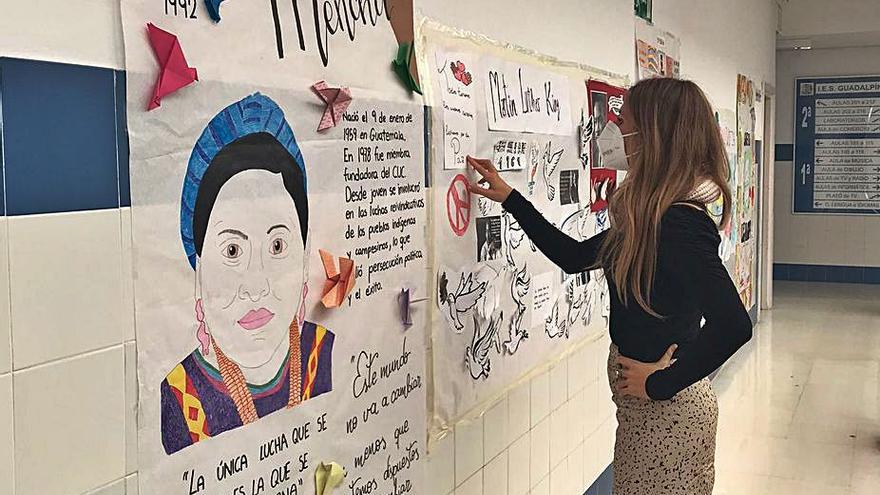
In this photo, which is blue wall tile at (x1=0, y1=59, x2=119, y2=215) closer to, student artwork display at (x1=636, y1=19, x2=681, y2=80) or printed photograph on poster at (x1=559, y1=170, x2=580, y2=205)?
printed photograph on poster at (x1=559, y1=170, x2=580, y2=205)

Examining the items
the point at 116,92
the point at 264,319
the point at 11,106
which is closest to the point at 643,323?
the point at 264,319

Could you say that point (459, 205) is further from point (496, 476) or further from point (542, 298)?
point (496, 476)

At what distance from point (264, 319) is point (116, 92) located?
0.48 m

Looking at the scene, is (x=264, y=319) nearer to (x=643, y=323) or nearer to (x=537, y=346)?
(x=643, y=323)

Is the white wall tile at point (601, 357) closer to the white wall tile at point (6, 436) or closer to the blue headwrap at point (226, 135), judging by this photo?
the blue headwrap at point (226, 135)

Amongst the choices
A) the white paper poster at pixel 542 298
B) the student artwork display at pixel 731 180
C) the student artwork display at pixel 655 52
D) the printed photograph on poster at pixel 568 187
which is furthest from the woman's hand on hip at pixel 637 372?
the student artwork display at pixel 731 180

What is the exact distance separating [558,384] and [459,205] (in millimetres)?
998

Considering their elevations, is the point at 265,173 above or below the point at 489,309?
above

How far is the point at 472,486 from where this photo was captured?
94.4 inches

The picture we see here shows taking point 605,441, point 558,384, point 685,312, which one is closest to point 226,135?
point 685,312

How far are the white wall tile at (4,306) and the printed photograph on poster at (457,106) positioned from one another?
1.23 m

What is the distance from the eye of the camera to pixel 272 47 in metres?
1.54

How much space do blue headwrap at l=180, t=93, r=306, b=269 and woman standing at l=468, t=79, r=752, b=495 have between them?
0.81m

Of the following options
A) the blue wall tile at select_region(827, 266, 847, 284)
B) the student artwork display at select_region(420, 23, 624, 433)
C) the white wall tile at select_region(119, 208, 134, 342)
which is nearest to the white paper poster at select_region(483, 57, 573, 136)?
the student artwork display at select_region(420, 23, 624, 433)
